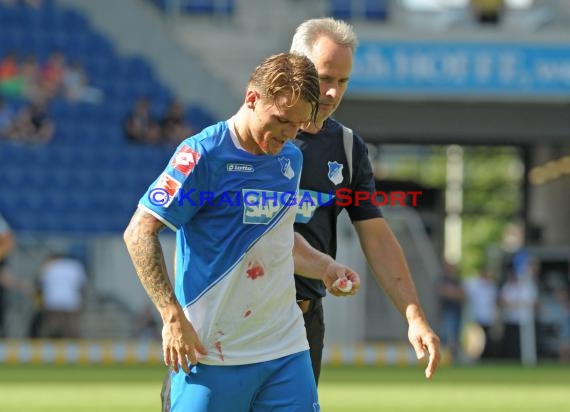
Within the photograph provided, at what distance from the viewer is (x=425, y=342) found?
5.73 m

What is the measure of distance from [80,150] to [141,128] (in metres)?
1.15

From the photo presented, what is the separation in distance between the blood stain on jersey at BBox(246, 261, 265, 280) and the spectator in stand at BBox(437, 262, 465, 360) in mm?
18258

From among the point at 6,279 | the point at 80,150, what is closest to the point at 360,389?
the point at 6,279

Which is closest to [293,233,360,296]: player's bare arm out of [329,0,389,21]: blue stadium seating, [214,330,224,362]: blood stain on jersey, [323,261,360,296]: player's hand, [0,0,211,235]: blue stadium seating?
[323,261,360,296]: player's hand

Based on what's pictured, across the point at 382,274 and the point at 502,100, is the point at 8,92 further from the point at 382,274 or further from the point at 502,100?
the point at 382,274

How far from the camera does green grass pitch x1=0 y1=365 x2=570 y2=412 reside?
1373 cm

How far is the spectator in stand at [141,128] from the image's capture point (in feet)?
81.2

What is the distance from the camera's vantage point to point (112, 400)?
47.1 ft

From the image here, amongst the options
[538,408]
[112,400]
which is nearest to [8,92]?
[112,400]

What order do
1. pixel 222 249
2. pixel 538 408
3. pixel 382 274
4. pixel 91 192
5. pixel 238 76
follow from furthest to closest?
pixel 238 76, pixel 91 192, pixel 538 408, pixel 382 274, pixel 222 249

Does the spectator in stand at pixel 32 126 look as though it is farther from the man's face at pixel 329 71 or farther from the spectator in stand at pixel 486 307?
the man's face at pixel 329 71

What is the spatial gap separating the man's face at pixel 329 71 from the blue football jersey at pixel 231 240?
1.91 ft

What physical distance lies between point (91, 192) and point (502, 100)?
7.67 m

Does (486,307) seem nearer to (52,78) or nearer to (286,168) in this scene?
(52,78)
